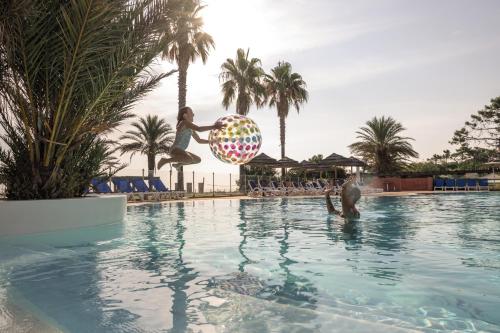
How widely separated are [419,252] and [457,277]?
4.96 feet

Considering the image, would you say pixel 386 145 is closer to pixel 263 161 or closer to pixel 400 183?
pixel 400 183

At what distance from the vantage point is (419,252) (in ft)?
19.3

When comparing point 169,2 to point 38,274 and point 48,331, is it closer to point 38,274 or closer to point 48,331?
point 38,274

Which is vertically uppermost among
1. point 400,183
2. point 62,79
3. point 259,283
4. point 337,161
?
point 62,79

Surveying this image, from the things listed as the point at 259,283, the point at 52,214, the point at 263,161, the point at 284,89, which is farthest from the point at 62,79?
the point at 284,89

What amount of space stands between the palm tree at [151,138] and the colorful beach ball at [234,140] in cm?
2729

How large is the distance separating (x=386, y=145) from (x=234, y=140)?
39237 mm

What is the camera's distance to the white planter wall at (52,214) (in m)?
7.84

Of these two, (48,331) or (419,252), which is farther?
(419,252)

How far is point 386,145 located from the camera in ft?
142

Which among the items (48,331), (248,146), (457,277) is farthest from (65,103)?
(457,277)

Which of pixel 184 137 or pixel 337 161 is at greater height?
pixel 337 161

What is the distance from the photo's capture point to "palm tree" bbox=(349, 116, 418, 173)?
141ft

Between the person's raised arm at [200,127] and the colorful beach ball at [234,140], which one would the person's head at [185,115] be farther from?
the colorful beach ball at [234,140]
